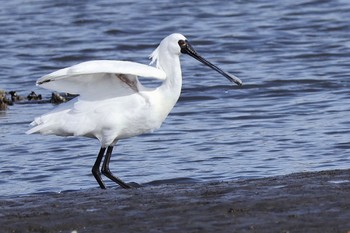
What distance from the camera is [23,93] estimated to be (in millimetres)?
15844

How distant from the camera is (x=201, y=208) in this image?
A: 7.68 meters

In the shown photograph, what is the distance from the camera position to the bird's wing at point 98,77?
9.02 meters

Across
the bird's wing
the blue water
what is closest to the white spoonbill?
the bird's wing

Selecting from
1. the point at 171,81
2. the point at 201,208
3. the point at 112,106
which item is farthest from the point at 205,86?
the point at 201,208

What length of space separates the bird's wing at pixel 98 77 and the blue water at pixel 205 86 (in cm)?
124

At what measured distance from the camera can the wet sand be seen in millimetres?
7125

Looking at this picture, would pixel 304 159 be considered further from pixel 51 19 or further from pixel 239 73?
pixel 51 19

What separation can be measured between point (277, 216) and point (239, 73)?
380 inches

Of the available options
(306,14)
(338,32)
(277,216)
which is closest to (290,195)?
(277,216)

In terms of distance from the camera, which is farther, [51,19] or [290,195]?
[51,19]

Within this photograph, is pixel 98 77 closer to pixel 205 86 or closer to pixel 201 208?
pixel 201 208

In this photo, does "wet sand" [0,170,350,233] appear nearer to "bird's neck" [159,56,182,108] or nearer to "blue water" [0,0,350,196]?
"bird's neck" [159,56,182,108]

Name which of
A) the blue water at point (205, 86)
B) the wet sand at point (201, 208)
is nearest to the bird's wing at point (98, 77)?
the wet sand at point (201, 208)

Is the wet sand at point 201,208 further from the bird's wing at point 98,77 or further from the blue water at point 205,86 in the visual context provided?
the blue water at point 205,86
